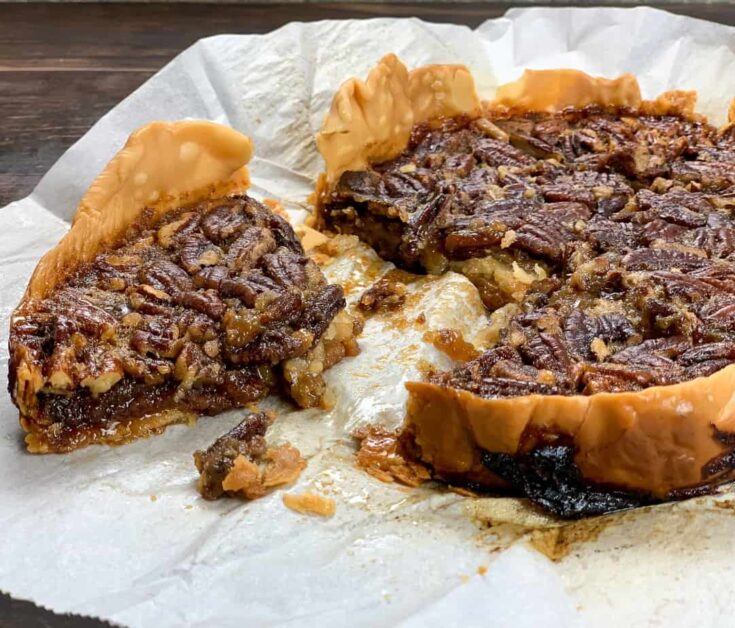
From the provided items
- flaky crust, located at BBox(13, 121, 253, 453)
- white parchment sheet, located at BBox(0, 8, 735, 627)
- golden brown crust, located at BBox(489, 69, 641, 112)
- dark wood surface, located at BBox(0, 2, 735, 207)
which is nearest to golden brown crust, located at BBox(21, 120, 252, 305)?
flaky crust, located at BBox(13, 121, 253, 453)

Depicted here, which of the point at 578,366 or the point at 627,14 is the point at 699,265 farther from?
the point at 627,14

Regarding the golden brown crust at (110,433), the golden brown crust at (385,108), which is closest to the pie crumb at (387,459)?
the golden brown crust at (110,433)

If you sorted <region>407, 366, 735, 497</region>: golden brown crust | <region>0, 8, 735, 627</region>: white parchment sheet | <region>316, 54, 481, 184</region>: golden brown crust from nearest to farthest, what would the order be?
<region>0, 8, 735, 627</region>: white parchment sheet → <region>407, 366, 735, 497</region>: golden brown crust → <region>316, 54, 481, 184</region>: golden brown crust

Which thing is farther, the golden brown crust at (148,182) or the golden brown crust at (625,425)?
the golden brown crust at (148,182)

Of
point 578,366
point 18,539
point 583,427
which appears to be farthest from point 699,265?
point 18,539

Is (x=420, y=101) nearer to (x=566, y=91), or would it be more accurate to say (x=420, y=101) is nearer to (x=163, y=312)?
(x=566, y=91)

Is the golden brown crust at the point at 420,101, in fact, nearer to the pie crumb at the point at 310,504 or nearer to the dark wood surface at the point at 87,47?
the dark wood surface at the point at 87,47

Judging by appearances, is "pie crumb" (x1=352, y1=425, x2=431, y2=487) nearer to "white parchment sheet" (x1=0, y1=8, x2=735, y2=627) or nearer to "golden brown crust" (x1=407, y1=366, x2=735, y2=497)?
"white parchment sheet" (x1=0, y1=8, x2=735, y2=627)
